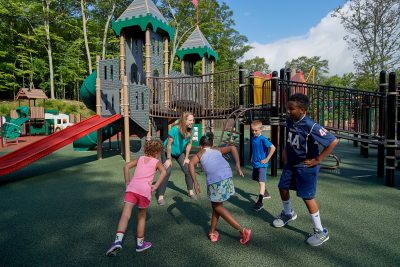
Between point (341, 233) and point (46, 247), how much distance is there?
3440 mm

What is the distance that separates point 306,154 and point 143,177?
1.86 metres

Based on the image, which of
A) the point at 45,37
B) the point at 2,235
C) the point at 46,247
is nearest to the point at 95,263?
the point at 46,247

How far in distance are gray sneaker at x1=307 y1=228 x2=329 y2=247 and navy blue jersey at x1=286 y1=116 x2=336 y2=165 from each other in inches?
31.9

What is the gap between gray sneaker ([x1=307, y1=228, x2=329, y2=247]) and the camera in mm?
2859

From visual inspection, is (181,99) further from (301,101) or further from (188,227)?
(301,101)

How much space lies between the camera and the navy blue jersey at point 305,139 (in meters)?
2.84

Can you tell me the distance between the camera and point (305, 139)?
2.97 meters

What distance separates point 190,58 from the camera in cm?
1284

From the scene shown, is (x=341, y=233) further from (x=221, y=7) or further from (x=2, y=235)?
(x=221, y=7)

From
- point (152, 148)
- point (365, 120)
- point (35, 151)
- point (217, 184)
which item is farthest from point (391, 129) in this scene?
point (35, 151)

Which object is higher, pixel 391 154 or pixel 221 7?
pixel 221 7

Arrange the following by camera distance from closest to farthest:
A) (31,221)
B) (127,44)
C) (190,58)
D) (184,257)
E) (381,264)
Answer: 1. (381,264)
2. (184,257)
3. (31,221)
4. (127,44)
5. (190,58)

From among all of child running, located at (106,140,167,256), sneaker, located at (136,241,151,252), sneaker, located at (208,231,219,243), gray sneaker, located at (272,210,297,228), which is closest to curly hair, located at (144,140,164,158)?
child running, located at (106,140,167,256)

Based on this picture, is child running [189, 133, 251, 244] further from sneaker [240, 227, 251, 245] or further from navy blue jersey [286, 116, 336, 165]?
navy blue jersey [286, 116, 336, 165]
